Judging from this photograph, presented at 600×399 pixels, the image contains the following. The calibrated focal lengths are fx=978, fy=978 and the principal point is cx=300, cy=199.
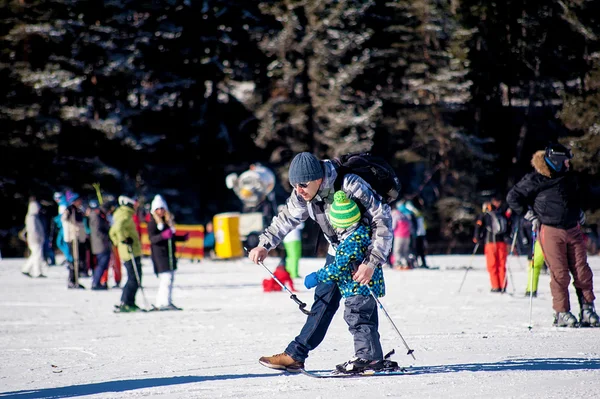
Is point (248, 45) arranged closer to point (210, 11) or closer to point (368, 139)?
point (210, 11)

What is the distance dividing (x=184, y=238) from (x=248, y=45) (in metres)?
25.9

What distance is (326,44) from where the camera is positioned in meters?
36.7

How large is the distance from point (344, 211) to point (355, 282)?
498mm

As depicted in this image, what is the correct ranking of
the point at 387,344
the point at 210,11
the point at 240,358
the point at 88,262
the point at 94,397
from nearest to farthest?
the point at 94,397 → the point at 240,358 → the point at 387,344 → the point at 88,262 → the point at 210,11

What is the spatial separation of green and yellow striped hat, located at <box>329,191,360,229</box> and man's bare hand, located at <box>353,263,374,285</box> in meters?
0.31

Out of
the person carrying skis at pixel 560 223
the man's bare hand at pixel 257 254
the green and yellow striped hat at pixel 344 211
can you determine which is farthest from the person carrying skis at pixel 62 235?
the green and yellow striped hat at pixel 344 211

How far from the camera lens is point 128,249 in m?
13.2

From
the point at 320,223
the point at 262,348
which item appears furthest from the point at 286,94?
the point at 320,223

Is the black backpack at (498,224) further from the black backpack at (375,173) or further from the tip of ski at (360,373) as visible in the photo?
the black backpack at (375,173)

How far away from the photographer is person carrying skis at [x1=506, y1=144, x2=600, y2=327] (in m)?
9.53

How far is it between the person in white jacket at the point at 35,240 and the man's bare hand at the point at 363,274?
14.9 m

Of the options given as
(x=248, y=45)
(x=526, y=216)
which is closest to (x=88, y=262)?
(x=526, y=216)

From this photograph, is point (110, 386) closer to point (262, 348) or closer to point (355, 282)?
point (355, 282)

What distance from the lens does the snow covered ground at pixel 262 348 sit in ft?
20.5
